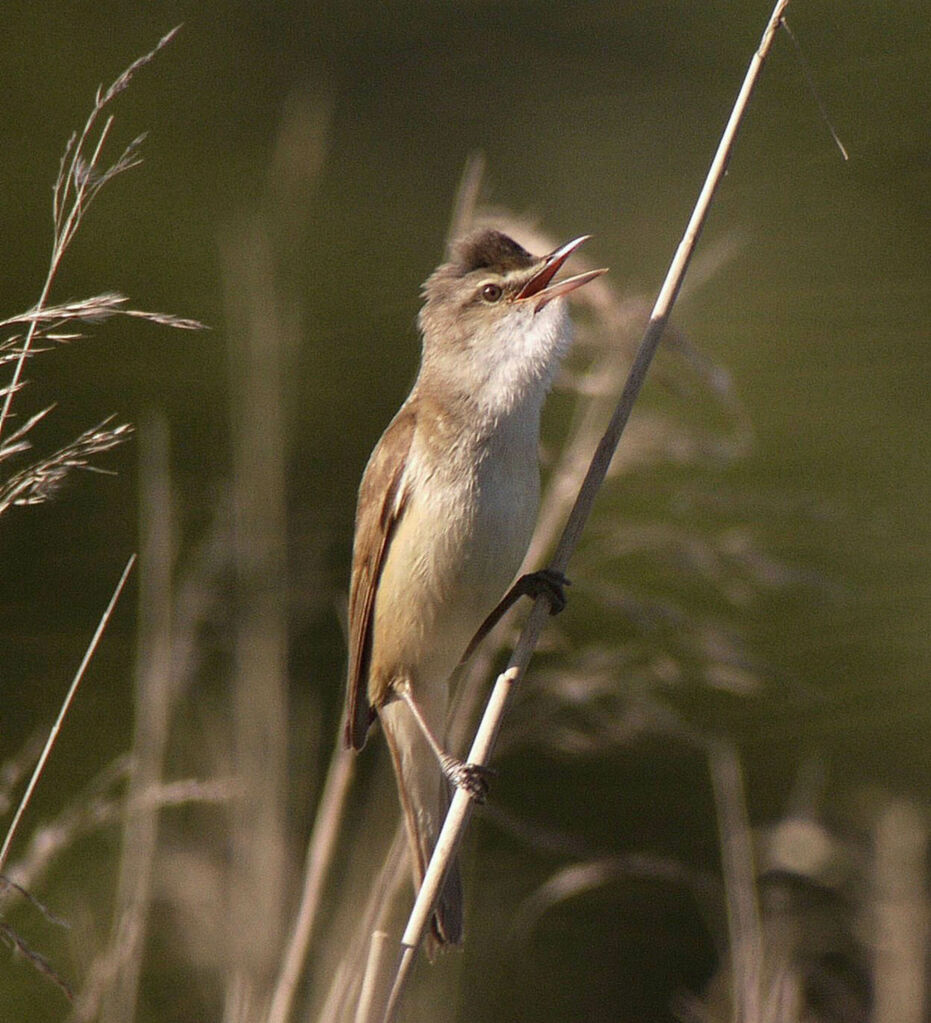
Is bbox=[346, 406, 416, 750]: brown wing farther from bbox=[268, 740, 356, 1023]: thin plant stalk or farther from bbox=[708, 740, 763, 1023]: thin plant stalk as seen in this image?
bbox=[708, 740, 763, 1023]: thin plant stalk

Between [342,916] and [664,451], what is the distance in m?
1.13

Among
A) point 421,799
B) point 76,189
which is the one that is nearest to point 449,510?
point 421,799

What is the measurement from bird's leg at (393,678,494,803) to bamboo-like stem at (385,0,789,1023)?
7 cm

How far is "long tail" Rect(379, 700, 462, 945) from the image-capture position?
97.3 inches

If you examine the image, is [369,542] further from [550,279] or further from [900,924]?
[900,924]

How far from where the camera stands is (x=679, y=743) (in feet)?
14.8

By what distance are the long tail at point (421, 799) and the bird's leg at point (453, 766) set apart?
35mm

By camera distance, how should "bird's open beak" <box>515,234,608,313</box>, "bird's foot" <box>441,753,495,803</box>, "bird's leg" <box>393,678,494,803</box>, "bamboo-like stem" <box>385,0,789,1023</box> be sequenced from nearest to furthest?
"bamboo-like stem" <box>385,0,789,1023</box> → "bird's foot" <box>441,753,495,803</box> → "bird's leg" <box>393,678,494,803</box> → "bird's open beak" <box>515,234,608,313</box>

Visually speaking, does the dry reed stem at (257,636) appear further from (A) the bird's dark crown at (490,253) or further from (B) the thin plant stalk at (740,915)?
(B) the thin plant stalk at (740,915)

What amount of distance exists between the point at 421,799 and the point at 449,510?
603 millimetres

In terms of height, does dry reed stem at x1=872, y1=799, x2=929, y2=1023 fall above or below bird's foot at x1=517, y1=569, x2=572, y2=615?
below

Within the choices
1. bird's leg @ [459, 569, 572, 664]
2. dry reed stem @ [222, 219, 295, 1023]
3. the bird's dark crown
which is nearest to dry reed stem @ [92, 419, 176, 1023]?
dry reed stem @ [222, 219, 295, 1023]

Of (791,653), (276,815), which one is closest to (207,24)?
(791,653)

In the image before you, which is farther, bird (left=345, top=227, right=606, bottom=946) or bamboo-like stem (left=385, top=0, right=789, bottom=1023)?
bird (left=345, top=227, right=606, bottom=946)
